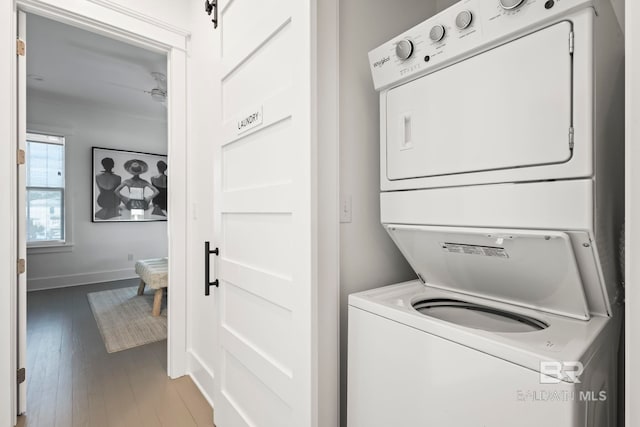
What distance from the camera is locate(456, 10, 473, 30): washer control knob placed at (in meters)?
0.86

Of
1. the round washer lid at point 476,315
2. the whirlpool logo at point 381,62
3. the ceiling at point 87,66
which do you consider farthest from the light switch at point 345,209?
the ceiling at point 87,66

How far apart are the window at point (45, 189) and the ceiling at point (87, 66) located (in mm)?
Answer: 746

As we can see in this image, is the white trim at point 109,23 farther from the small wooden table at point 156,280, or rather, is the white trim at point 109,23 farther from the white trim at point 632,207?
the white trim at point 632,207

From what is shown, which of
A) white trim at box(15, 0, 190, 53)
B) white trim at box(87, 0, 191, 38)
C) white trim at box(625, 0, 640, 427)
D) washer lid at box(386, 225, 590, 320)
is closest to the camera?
white trim at box(625, 0, 640, 427)

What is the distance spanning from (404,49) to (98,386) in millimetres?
2746

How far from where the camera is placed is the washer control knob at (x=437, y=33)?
93 centimetres

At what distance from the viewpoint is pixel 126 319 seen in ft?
11.1

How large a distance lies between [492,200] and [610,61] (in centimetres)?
44

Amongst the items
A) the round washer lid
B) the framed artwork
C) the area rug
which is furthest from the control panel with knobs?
the framed artwork

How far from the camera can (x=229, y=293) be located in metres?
1.64

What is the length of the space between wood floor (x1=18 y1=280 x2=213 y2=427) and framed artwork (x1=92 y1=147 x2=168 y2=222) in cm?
233

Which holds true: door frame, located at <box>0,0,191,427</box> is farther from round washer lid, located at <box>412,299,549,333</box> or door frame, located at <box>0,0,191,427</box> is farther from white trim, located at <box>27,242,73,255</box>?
white trim, located at <box>27,242,73,255</box>

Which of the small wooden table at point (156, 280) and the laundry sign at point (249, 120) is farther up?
the laundry sign at point (249, 120)

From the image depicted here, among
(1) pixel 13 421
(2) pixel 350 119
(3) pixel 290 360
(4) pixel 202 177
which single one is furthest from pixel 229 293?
(1) pixel 13 421
